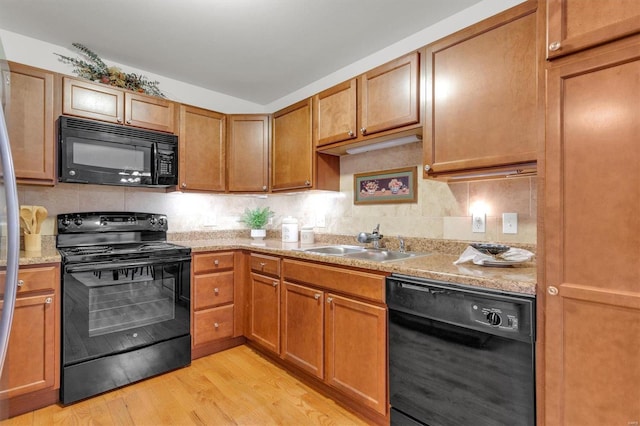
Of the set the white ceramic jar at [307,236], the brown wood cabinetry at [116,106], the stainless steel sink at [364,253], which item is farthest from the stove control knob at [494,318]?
the brown wood cabinetry at [116,106]

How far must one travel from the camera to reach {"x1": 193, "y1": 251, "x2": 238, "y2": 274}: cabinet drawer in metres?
2.51

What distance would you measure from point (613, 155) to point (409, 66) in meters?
1.21

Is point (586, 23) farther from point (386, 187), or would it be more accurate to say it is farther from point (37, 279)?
point (37, 279)

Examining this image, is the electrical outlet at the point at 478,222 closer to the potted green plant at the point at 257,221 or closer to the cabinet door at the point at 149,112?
the potted green plant at the point at 257,221

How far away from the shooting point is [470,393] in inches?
52.6

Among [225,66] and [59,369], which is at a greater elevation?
[225,66]

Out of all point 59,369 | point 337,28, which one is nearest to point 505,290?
point 337,28

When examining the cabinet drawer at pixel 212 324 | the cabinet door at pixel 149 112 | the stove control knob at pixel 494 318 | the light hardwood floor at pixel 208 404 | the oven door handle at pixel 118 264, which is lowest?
the light hardwood floor at pixel 208 404

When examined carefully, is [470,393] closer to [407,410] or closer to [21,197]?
[407,410]

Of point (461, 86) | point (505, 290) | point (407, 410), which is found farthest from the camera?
point (461, 86)

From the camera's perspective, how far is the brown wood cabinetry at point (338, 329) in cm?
170

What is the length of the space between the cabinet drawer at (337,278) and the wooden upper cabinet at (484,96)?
2.28ft

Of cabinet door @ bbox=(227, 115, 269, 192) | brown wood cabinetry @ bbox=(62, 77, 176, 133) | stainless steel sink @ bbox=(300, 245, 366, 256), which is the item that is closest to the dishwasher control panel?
stainless steel sink @ bbox=(300, 245, 366, 256)

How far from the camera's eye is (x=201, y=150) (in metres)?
2.87
